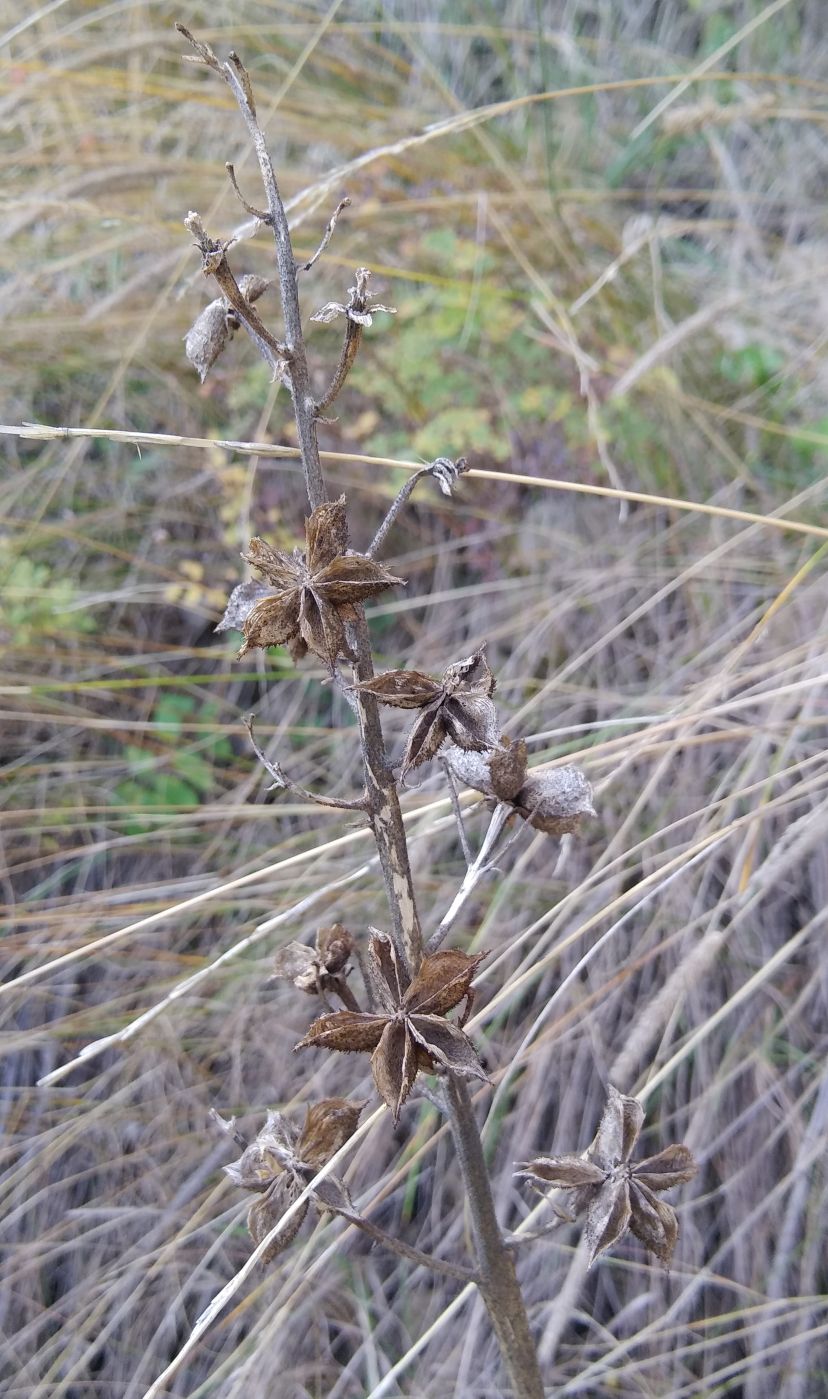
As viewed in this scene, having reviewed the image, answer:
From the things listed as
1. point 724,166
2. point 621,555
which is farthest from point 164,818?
point 724,166

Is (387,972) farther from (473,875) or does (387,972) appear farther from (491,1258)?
(491,1258)

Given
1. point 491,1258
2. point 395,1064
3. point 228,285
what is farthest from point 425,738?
point 491,1258

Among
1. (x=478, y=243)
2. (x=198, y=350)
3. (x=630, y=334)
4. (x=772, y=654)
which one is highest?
(x=478, y=243)

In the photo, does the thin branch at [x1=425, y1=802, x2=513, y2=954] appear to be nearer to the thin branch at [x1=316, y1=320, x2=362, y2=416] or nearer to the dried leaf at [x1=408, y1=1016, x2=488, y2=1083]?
the dried leaf at [x1=408, y1=1016, x2=488, y2=1083]

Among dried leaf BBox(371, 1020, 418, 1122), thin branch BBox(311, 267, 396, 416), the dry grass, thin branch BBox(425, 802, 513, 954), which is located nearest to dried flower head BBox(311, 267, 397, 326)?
thin branch BBox(311, 267, 396, 416)

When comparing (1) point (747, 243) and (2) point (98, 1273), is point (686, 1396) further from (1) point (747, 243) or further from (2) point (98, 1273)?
(1) point (747, 243)

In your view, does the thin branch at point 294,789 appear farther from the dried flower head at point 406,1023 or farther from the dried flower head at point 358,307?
the dried flower head at point 358,307
